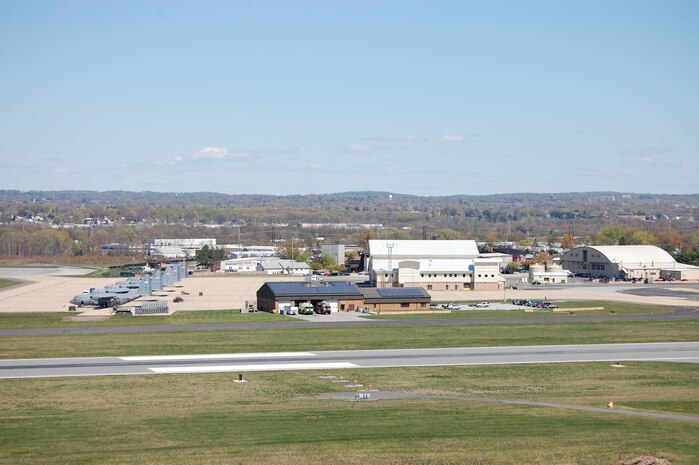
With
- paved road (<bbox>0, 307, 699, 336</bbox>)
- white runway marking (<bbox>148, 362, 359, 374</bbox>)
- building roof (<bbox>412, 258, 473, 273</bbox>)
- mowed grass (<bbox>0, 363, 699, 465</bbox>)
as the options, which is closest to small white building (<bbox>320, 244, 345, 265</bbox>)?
building roof (<bbox>412, 258, 473, 273</bbox>)

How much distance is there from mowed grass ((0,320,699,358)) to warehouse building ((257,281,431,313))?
14.3m

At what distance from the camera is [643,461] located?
3269 centimetres

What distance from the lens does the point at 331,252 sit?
179 meters

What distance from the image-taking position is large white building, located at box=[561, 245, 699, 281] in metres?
136

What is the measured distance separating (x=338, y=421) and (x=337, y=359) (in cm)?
1822

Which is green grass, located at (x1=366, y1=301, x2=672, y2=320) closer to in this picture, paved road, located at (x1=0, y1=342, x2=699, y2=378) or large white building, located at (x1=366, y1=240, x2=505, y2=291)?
large white building, located at (x1=366, y1=240, x2=505, y2=291)

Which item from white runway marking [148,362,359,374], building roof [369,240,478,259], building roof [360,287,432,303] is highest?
building roof [369,240,478,259]

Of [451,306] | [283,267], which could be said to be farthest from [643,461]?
[283,267]

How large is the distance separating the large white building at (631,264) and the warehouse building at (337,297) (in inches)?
2214

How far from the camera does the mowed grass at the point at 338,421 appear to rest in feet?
111

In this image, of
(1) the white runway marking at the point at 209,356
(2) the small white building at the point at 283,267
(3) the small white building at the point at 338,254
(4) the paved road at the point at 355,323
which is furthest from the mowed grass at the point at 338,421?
(3) the small white building at the point at 338,254

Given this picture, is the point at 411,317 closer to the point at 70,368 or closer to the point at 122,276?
the point at 70,368

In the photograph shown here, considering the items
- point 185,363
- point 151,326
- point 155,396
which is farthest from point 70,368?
point 151,326

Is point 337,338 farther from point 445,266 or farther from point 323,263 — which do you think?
point 323,263
